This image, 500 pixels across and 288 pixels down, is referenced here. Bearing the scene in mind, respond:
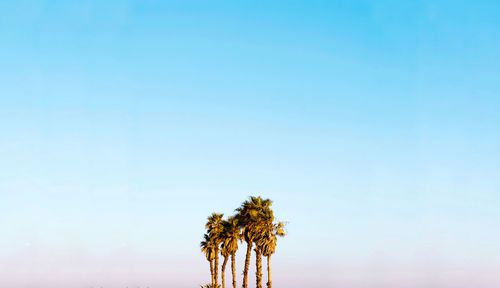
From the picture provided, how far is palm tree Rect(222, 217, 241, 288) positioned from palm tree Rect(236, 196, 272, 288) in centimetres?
662

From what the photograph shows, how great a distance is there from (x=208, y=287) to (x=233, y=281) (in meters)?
4.37

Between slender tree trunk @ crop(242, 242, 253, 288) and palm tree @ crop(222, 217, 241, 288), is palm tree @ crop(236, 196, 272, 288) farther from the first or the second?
palm tree @ crop(222, 217, 241, 288)

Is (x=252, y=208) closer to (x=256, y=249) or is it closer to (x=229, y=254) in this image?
(x=256, y=249)

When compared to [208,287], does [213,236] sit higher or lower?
higher

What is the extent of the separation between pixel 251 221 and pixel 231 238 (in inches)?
426

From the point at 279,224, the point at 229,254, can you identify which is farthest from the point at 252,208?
the point at 229,254

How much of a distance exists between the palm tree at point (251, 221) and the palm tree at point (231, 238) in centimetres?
662

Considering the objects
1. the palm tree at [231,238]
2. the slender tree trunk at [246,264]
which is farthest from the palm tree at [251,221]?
the palm tree at [231,238]

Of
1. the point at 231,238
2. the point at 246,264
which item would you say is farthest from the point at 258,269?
the point at 231,238

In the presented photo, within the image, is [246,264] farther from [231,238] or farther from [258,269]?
[231,238]

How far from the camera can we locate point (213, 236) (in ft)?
307

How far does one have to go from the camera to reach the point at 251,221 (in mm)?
81750

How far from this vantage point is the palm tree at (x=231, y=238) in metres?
90.1

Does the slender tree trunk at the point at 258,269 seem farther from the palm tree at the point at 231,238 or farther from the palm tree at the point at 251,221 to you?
the palm tree at the point at 231,238
